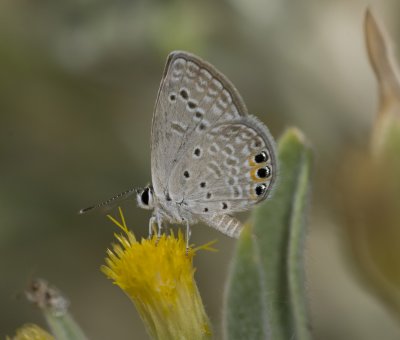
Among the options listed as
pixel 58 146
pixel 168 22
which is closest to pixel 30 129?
pixel 58 146

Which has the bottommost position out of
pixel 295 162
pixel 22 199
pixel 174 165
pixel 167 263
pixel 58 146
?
pixel 167 263

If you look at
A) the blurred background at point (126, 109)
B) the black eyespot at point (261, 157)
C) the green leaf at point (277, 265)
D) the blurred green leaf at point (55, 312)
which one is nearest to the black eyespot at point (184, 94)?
the black eyespot at point (261, 157)

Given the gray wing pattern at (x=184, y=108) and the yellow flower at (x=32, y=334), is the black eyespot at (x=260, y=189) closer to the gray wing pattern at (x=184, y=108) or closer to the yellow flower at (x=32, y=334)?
the gray wing pattern at (x=184, y=108)

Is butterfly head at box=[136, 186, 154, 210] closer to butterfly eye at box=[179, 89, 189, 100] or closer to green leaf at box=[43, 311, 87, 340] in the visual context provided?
butterfly eye at box=[179, 89, 189, 100]

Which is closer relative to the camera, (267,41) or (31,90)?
(267,41)

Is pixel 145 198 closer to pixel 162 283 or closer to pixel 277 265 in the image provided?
pixel 162 283

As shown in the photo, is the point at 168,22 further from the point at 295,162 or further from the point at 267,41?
the point at 295,162

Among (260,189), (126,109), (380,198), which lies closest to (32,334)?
(260,189)
